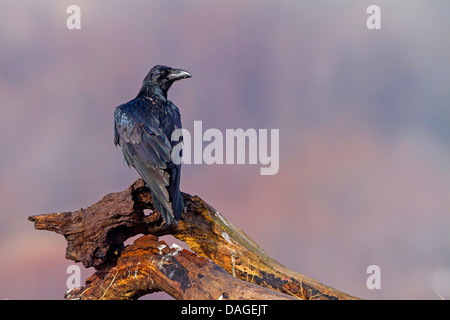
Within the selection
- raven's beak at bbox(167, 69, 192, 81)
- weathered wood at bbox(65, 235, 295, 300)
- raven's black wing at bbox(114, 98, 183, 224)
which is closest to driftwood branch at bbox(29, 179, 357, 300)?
weathered wood at bbox(65, 235, 295, 300)

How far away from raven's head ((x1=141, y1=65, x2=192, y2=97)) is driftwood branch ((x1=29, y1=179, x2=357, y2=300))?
5.53 feet

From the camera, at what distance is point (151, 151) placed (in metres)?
4.70

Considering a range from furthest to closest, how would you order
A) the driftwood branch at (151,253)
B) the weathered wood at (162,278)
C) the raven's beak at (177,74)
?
1. the raven's beak at (177,74)
2. the driftwood branch at (151,253)
3. the weathered wood at (162,278)

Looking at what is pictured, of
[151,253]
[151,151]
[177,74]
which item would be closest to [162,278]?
[151,253]

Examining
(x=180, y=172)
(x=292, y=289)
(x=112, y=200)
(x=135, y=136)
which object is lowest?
(x=292, y=289)

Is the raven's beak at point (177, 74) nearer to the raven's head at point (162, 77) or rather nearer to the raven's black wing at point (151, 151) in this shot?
the raven's head at point (162, 77)

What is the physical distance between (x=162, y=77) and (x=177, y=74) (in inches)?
8.7

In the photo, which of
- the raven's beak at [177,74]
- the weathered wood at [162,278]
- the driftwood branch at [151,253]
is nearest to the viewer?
the weathered wood at [162,278]

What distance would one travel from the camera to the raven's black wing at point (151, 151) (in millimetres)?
4438

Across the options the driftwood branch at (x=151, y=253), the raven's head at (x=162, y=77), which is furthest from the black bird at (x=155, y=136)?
the driftwood branch at (x=151, y=253)
